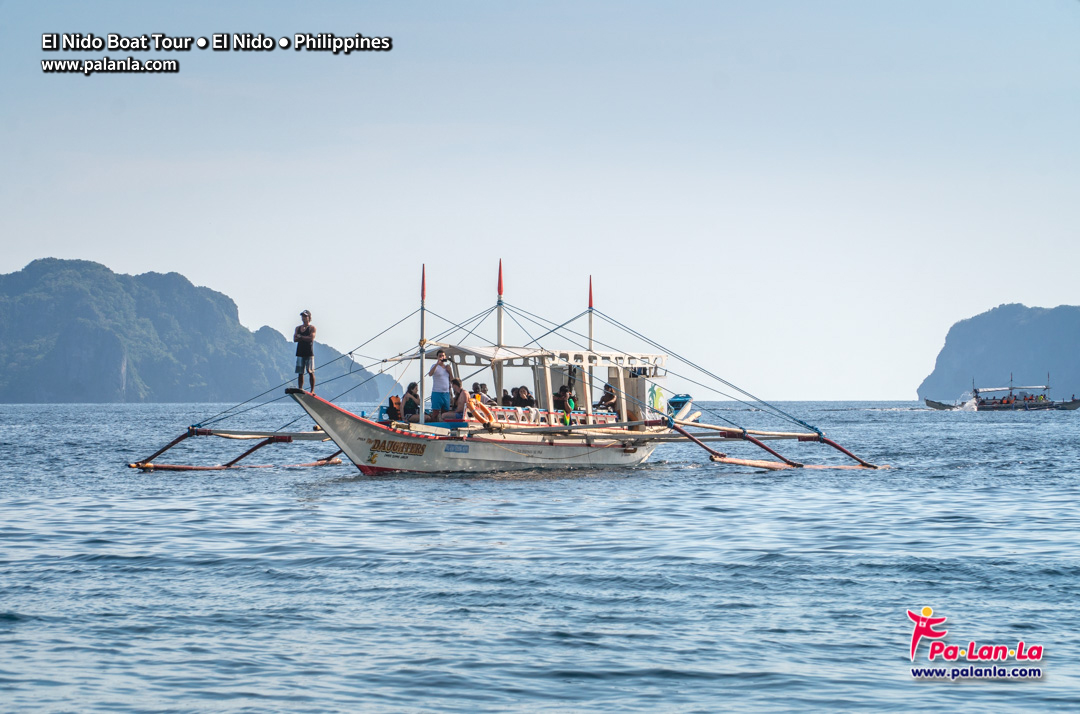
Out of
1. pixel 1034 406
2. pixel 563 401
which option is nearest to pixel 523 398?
pixel 563 401

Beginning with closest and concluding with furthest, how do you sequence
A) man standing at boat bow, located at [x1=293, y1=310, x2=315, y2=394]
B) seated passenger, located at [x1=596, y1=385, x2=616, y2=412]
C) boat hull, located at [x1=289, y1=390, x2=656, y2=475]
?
man standing at boat bow, located at [x1=293, y1=310, x2=315, y2=394]
boat hull, located at [x1=289, y1=390, x2=656, y2=475]
seated passenger, located at [x1=596, y1=385, x2=616, y2=412]

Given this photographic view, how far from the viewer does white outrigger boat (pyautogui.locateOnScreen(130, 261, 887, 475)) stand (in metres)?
28.9

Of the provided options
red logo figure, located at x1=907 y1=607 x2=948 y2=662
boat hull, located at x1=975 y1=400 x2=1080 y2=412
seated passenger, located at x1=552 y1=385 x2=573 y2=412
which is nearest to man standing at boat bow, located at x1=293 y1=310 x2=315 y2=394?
seated passenger, located at x1=552 y1=385 x2=573 y2=412

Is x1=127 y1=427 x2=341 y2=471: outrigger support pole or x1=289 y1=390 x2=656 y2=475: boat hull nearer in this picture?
x1=289 y1=390 x2=656 y2=475: boat hull

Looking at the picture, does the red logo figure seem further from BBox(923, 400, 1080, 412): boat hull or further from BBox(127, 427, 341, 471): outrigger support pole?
BBox(923, 400, 1080, 412): boat hull

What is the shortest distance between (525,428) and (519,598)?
17.3 meters

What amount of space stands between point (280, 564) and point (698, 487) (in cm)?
1509

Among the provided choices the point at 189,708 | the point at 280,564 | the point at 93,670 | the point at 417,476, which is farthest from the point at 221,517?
→ the point at 189,708

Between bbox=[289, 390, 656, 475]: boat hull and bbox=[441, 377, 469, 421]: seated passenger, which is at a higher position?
bbox=[441, 377, 469, 421]: seated passenger

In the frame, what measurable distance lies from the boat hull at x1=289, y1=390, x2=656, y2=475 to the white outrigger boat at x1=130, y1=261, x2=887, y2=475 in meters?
0.03

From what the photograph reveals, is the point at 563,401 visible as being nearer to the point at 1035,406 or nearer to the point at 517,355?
the point at 517,355

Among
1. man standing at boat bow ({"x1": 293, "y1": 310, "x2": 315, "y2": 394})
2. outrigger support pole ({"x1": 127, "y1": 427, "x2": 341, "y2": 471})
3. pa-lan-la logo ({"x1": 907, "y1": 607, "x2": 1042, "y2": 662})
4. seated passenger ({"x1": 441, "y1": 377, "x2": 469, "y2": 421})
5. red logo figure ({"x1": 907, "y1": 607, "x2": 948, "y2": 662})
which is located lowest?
pa-lan-la logo ({"x1": 907, "y1": 607, "x2": 1042, "y2": 662})

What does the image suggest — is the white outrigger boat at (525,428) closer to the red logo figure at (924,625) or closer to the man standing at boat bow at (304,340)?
the man standing at boat bow at (304,340)

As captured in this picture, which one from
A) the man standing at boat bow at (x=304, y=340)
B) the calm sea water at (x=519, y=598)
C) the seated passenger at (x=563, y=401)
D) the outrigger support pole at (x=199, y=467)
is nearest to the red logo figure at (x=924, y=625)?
the calm sea water at (x=519, y=598)
